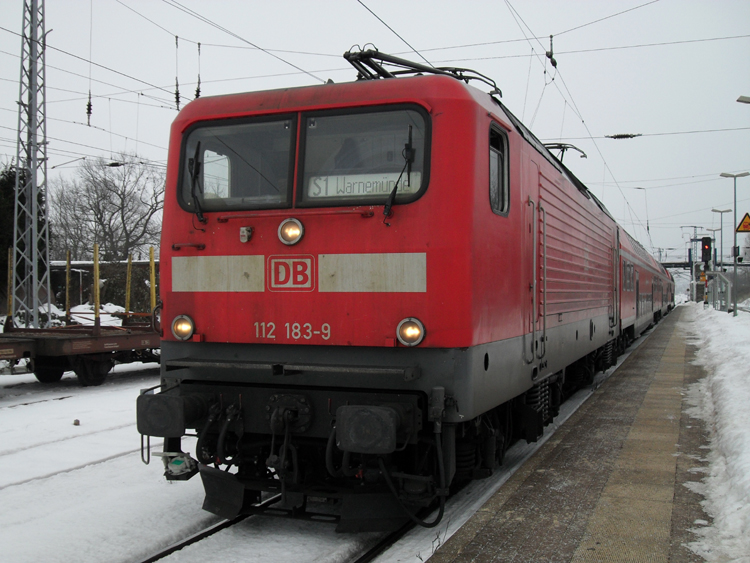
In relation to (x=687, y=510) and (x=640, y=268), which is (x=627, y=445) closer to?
(x=687, y=510)

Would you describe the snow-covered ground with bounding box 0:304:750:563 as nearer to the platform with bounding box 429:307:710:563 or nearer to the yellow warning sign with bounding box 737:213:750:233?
the platform with bounding box 429:307:710:563

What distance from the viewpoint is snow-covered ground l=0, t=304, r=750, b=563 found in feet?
14.7

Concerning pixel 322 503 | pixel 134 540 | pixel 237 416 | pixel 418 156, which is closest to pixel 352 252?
pixel 418 156

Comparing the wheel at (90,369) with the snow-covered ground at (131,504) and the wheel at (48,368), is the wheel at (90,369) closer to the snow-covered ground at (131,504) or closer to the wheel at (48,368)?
the wheel at (48,368)

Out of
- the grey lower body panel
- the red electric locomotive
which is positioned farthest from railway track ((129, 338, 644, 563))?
the grey lower body panel

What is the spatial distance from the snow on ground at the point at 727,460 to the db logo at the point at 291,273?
9.96 ft

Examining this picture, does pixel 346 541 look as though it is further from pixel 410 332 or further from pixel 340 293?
pixel 340 293

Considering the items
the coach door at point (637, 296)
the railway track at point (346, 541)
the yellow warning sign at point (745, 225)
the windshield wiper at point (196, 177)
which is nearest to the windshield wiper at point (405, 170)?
the windshield wiper at point (196, 177)

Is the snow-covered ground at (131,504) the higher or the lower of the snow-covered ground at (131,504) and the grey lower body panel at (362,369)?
the lower

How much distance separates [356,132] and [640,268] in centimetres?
1761

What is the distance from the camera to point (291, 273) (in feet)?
15.9

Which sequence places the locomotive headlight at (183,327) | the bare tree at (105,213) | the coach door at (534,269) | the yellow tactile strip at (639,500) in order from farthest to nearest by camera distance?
1. the bare tree at (105,213)
2. the coach door at (534,269)
3. the locomotive headlight at (183,327)
4. the yellow tactile strip at (639,500)

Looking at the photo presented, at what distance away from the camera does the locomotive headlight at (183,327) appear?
5.11 m

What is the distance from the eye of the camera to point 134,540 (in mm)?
4688
